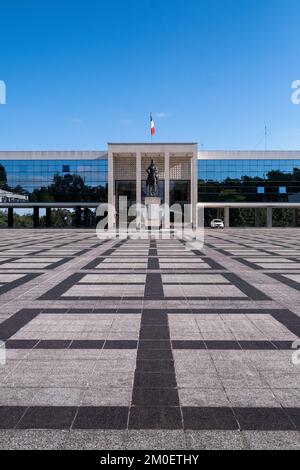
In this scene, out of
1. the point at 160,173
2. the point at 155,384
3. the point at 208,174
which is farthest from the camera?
the point at 208,174

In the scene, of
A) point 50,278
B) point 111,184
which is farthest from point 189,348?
point 111,184

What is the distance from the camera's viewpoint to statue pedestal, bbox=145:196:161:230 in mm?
53969

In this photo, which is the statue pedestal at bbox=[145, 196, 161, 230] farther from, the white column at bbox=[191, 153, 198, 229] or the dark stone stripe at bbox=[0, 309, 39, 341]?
the dark stone stripe at bbox=[0, 309, 39, 341]

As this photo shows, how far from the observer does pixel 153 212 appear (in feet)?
180

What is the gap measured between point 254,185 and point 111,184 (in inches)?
952

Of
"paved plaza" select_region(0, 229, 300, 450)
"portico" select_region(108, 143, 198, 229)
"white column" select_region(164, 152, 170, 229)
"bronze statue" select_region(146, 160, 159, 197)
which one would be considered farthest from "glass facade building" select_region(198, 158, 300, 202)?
"paved plaza" select_region(0, 229, 300, 450)

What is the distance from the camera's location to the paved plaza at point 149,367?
381 cm

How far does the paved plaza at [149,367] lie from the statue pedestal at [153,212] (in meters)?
42.7

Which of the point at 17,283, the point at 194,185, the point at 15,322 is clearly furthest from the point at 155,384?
the point at 194,185

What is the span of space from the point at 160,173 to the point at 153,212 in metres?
13.5

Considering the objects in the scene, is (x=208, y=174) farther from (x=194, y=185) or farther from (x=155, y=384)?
(x=155, y=384)

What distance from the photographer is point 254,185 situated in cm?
6675
